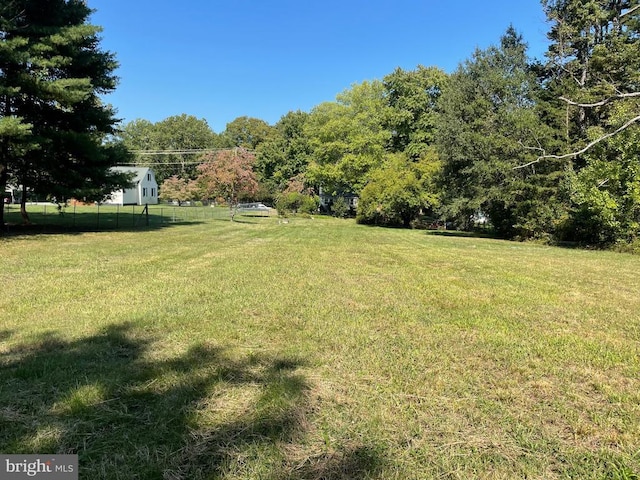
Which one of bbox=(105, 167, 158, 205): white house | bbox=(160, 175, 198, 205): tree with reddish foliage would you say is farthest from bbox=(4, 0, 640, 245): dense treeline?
bbox=(105, 167, 158, 205): white house

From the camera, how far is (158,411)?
8.77 feet

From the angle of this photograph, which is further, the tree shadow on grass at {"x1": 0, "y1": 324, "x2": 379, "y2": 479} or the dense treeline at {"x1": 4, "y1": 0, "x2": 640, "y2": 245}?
the dense treeline at {"x1": 4, "y1": 0, "x2": 640, "y2": 245}

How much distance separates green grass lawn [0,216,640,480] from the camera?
7.37ft

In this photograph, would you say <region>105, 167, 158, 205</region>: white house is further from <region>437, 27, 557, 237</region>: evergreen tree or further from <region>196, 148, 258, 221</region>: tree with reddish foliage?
<region>437, 27, 557, 237</region>: evergreen tree

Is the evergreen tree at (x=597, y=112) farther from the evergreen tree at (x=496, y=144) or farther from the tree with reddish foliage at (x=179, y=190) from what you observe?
the tree with reddish foliage at (x=179, y=190)

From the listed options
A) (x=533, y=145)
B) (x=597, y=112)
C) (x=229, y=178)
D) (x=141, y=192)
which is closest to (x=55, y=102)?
(x=229, y=178)

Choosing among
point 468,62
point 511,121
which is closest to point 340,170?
point 468,62

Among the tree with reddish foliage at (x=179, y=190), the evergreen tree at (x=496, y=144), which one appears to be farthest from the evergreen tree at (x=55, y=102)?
the tree with reddish foliage at (x=179, y=190)

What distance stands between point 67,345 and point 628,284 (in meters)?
9.42

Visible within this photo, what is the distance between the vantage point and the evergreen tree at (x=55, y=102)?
13995mm

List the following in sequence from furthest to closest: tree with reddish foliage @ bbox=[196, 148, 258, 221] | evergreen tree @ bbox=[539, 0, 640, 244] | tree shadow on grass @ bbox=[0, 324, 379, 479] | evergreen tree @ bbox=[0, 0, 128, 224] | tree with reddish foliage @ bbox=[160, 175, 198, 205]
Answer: tree with reddish foliage @ bbox=[160, 175, 198, 205], tree with reddish foliage @ bbox=[196, 148, 258, 221], evergreen tree @ bbox=[539, 0, 640, 244], evergreen tree @ bbox=[0, 0, 128, 224], tree shadow on grass @ bbox=[0, 324, 379, 479]

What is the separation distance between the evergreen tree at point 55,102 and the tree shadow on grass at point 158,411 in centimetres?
1272

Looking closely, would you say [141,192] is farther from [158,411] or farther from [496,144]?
[158,411]

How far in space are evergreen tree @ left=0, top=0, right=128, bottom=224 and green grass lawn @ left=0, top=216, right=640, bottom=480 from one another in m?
10.8
